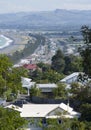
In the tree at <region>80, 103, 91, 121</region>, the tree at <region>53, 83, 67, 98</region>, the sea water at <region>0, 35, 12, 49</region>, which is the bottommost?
the sea water at <region>0, 35, 12, 49</region>

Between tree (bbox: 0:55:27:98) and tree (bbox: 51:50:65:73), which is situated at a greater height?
tree (bbox: 0:55:27:98)

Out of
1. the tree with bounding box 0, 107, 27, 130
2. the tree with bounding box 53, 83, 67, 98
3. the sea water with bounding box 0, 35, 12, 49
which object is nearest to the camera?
the tree with bounding box 0, 107, 27, 130

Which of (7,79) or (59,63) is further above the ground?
(7,79)

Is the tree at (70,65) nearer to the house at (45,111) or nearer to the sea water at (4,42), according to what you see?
the house at (45,111)

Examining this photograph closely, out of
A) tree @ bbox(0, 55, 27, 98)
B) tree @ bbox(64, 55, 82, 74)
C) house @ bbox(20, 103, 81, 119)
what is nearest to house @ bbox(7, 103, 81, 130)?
house @ bbox(20, 103, 81, 119)

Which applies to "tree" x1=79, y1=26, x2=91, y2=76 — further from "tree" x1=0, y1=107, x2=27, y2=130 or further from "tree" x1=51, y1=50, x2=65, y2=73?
"tree" x1=51, y1=50, x2=65, y2=73

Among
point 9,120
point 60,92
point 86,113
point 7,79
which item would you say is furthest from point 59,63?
point 9,120

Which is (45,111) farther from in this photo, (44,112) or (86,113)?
(86,113)

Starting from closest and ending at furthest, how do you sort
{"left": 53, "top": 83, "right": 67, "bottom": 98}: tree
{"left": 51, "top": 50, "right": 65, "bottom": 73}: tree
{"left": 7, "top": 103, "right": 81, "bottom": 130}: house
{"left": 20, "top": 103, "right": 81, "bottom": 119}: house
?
{"left": 7, "top": 103, "right": 81, "bottom": 130}: house < {"left": 20, "top": 103, "right": 81, "bottom": 119}: house < {"left": 53, "top": 83, "right": 67, "bottom": 98}: tree < {"left": 51, "top": 50, "right": 65, "bottom": 73}: tree

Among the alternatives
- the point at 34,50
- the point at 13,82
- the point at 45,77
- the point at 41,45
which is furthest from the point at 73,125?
the point at 41,45

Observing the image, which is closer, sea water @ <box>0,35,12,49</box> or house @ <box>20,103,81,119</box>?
house @ <box>20,103,81,119</box>

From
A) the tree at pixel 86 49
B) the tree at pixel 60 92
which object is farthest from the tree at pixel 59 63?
the tree at pixel 86 49

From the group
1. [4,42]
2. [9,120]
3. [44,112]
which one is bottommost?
[4,42]
